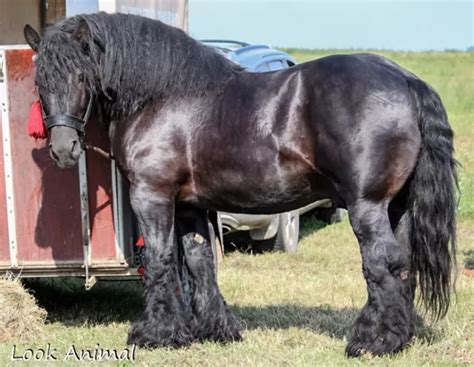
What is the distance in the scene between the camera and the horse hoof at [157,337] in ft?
18.3

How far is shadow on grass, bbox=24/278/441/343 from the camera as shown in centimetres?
620

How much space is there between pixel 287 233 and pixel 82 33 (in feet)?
15.6

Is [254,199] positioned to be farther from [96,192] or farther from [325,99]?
[96,192]

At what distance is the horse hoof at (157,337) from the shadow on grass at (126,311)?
2.51 ft

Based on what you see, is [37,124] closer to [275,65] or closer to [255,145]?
[255,145]

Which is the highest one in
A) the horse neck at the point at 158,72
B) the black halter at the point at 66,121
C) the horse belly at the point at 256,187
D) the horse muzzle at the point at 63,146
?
the horse neck at the point at 158,72

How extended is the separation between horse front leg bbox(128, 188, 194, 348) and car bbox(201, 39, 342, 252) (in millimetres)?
2771

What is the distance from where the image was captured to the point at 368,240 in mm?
5211

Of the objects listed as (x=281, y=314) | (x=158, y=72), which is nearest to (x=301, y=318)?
(x=281, y=314)

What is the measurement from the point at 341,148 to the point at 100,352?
79.7 inches

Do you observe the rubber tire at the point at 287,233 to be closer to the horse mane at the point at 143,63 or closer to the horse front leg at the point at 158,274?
the horse front leg at the point at 158,274

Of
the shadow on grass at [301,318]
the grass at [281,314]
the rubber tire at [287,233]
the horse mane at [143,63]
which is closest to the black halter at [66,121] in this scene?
the horse mane at [143,63]

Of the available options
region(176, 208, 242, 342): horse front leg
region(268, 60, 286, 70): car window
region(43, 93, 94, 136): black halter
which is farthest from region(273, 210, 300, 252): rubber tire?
region(43, 93, 94, 136): black halter

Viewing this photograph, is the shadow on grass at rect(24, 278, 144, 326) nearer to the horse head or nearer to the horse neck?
the horse head
